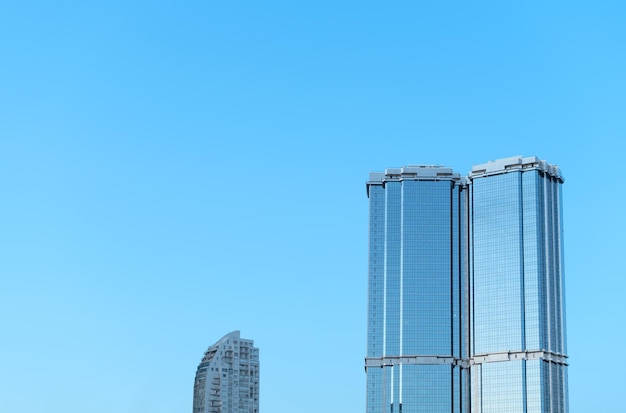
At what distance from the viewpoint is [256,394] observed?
177 m

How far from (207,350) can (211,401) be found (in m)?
9.25

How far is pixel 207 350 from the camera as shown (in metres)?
180

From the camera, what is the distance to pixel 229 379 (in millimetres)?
175250

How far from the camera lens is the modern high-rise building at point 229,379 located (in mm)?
174000

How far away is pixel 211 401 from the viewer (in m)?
174

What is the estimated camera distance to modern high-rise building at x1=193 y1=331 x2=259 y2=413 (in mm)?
174000

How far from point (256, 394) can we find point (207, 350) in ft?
33.0

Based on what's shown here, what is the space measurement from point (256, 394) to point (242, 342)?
7.63m

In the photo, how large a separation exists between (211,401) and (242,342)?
962 centimetres

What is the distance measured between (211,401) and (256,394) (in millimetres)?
6821
